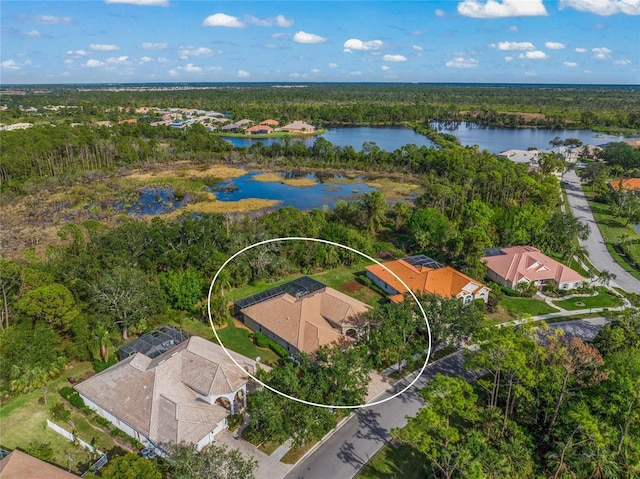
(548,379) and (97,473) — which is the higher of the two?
(548,379)

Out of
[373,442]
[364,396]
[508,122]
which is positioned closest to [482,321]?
[364,396]

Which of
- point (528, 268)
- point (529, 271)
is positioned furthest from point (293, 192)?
point (529, 271)

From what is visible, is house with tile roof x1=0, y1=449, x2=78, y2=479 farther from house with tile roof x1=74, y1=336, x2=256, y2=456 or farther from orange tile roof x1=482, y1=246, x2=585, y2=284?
orange tile roof x1=482, y1=246, x2=585, y2=284

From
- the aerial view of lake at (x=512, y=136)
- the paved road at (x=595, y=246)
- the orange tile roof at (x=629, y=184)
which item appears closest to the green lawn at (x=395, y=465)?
the paved road at (x=595, y=246)

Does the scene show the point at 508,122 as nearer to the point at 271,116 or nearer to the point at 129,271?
the point at 271,116

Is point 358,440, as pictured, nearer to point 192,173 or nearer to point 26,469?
point 26,469

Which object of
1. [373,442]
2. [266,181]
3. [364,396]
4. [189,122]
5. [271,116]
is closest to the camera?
[373,442]

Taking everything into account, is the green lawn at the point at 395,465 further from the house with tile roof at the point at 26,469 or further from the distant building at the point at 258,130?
the distant building at the point at 258,130
